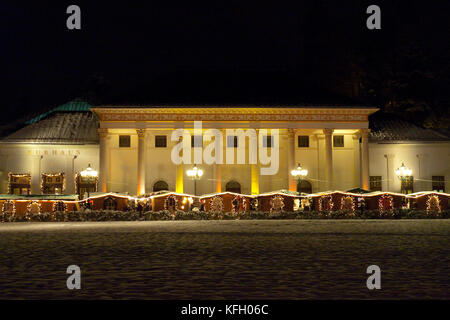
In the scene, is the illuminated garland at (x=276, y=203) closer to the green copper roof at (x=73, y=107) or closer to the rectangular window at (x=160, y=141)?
the rectangular window at (x=160, y=141)

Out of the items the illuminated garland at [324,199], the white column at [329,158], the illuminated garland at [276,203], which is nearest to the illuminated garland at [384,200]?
the illuminated garland at [324,199]

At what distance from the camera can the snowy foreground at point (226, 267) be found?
9.33 meters

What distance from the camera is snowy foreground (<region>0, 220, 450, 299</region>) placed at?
367 inches

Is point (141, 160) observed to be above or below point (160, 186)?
above

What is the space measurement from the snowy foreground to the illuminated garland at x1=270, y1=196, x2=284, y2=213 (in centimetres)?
1693

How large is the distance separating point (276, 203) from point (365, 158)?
13.5 meters

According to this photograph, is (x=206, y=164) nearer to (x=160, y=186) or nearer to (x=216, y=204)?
(x=160, y=186)

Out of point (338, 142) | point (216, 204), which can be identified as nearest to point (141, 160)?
point (216, 204)

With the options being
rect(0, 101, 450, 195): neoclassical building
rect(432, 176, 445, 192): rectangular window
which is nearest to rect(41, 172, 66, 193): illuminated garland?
rect(0, 101, 450, 195): neoclassical building

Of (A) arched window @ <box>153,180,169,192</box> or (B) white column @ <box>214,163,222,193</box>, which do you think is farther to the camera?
(A) arched window @ <box>153,180,169,192</box>

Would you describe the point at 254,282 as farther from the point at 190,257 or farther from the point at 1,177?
the point at 1,177

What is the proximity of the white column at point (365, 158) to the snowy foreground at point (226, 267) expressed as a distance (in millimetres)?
27151

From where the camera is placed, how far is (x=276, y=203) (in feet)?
123

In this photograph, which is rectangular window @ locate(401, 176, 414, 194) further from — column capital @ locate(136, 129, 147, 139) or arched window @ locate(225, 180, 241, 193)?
column capital @ locate(136, 129, 147, 139)
